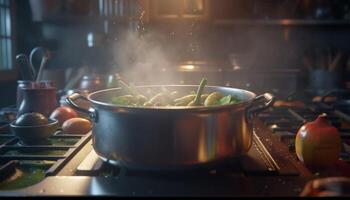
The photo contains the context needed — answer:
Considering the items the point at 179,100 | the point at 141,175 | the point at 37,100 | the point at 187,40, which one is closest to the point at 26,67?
the point at 37,100

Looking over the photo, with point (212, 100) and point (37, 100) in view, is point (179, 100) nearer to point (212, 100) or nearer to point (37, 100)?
point (212, 100)

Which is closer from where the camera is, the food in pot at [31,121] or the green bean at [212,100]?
the green bean at [212,100]

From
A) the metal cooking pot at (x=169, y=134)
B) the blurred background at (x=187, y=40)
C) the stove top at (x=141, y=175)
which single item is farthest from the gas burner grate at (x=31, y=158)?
the blurred background at (x=187, y=40)

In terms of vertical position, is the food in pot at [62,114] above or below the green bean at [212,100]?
below

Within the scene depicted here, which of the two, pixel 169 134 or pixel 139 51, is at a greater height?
pixel 139 51

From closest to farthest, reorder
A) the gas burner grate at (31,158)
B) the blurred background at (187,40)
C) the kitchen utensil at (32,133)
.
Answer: the gas burner grate at (31,158)
the kitchen utensil at (32,133)
the blurred background at (187,40)

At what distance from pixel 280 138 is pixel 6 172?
73cm

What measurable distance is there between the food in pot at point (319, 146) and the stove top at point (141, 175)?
0.03 meters

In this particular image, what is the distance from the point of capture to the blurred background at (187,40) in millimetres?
2824

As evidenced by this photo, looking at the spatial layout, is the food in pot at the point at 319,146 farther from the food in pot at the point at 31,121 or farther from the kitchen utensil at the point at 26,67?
the kitchen utensil at the point at 26,67

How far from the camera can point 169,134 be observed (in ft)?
2.36

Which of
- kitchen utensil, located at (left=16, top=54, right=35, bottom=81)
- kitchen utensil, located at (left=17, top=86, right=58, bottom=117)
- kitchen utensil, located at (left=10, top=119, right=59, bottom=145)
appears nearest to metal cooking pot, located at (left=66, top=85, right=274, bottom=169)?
kitchen utensil, located at (left=10, top=119, right=59, bottom=145)

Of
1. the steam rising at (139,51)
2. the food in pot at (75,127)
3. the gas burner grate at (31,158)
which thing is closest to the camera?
the gas burner grate at (31,158)

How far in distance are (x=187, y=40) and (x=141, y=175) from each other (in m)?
2.70
